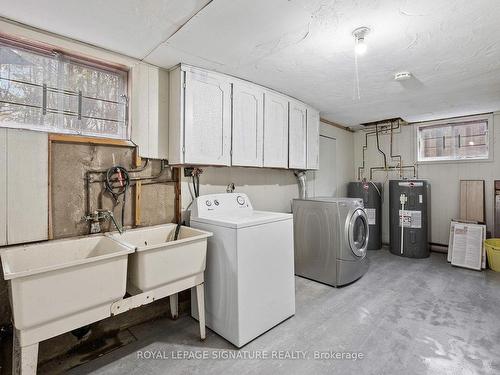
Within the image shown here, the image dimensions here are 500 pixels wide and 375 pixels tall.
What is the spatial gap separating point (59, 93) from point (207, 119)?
1.09 meters

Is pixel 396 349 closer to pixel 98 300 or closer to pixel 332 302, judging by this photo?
pixel 332 302

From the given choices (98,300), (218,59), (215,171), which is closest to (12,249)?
(98,300)

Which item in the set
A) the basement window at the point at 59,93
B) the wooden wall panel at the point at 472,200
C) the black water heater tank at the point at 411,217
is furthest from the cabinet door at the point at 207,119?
the wooden wall panel at the point at 472,200

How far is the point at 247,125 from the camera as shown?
104 inches

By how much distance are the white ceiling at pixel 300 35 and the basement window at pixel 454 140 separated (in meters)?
1.52

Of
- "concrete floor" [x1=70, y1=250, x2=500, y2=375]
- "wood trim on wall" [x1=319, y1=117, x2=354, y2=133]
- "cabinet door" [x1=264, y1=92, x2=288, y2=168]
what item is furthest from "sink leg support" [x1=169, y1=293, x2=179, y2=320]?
"wood trim on wall" [x1=319, y1=117, x2=354, y2=133]

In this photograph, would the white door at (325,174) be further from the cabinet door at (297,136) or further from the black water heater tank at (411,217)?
the black water heater tank at (411,217)

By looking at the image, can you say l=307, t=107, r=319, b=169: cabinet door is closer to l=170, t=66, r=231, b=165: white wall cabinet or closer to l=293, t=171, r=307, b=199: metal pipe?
l=293, t=171, r=307, b=199: metal pipe

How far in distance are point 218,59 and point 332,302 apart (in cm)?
252

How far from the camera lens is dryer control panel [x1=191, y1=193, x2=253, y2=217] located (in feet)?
7.50

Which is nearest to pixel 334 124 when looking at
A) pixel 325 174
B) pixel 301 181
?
pixel 325 174

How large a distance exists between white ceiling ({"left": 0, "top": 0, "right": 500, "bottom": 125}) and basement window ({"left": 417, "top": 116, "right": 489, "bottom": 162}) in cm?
152

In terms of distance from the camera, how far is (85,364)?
1719 millimetres

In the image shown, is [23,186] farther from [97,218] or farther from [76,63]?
[76,63]
